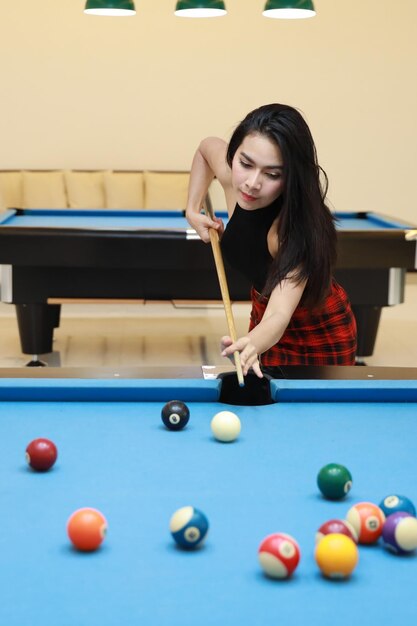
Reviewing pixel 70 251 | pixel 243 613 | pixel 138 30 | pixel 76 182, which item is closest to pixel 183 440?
pixel 243 613

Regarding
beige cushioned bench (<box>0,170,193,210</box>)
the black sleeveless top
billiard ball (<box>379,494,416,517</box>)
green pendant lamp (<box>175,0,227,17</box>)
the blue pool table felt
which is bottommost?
beige cushioned bench (<box>0,170,193,210</box>)

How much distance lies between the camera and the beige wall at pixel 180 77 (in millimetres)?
6996

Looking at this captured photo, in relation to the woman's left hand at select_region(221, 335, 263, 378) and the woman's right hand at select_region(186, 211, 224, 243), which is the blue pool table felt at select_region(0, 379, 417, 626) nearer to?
the woman's left hand at select_region(221, 335, 263, 378)

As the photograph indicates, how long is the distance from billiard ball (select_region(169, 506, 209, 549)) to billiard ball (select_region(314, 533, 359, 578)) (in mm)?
142

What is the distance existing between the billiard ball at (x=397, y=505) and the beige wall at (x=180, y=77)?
605 centimetres

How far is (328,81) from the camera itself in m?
7.21

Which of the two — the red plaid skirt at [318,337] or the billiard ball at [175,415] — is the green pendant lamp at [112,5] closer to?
the red plaid skirt at [318,337]

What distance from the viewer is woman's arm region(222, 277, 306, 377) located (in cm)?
191

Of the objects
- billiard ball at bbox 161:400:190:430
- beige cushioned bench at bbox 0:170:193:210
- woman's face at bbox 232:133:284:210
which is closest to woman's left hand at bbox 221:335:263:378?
billiard ball at bbox 161:400:190:430

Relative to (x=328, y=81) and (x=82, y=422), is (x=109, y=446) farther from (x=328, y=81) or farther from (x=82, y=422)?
(x=328, y=81)

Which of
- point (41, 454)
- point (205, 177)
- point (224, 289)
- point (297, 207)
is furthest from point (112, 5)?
point (41, 454)

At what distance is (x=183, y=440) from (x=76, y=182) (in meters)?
5.41

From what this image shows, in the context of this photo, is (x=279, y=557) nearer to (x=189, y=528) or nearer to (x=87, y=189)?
(x=189, y=528)

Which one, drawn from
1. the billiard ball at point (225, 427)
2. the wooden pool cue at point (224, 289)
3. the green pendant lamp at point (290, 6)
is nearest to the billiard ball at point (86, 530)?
the billiard ball at point (225, 427)
